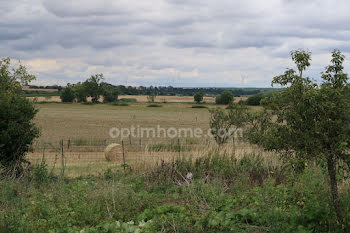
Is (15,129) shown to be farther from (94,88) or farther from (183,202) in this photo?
(94,88)

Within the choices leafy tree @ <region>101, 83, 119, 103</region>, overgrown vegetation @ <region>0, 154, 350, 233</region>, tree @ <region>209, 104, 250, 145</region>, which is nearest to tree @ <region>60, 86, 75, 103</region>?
leafy tree @ <region>101, 83, 119, 103</region>

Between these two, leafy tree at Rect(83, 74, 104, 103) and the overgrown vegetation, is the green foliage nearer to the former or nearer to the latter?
the overgrown vegetation

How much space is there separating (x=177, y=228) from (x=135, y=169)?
218 inches

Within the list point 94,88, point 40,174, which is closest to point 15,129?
point 40,174

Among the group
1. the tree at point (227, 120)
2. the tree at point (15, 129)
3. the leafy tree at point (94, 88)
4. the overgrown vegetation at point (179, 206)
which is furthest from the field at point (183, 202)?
the leafy tree at point (94, 88)

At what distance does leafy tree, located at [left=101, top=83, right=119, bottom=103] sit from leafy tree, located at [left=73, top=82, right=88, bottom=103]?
4.77 meters

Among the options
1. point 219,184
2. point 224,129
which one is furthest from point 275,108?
point 224,129

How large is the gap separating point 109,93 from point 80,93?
735 centimetres

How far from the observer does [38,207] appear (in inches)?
290

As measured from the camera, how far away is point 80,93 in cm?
9988

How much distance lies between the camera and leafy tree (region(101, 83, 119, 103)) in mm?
100625

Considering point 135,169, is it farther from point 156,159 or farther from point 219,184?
point 219,184

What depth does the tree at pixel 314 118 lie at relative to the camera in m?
5.71

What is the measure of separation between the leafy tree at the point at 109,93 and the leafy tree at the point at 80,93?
477 centimetres
